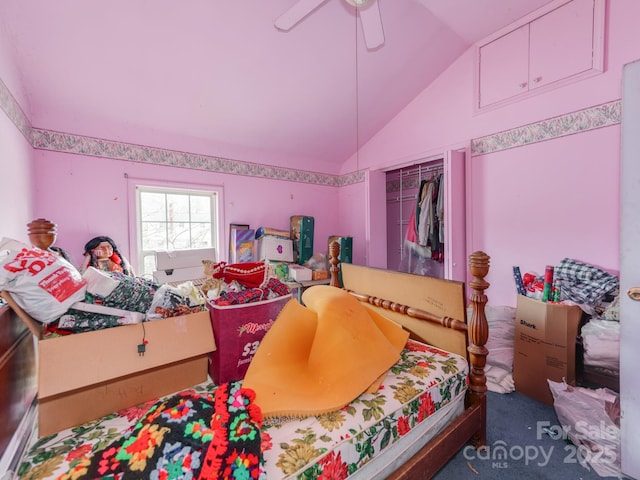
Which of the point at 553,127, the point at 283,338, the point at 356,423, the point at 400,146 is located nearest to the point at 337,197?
the point at 400,146

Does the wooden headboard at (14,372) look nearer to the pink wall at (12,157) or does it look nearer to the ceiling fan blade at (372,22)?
the pink wall at (12,157)

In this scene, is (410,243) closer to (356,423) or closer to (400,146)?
(400,146)

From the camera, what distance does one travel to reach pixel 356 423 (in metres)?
0.97

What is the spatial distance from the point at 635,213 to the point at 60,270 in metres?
2.35

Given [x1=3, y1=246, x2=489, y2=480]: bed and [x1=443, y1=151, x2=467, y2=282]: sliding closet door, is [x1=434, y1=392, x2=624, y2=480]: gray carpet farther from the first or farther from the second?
[x1=443, y1=151, x2=467, y2=282]: sliding closet door

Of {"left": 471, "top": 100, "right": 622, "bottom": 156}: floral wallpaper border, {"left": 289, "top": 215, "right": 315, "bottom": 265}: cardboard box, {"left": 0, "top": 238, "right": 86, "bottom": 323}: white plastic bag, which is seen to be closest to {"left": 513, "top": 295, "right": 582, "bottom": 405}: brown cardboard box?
{"left": 471, "top": 100, "right": 622, "bottom": 156}: floral wallpaper border

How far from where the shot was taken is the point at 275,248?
129 inches

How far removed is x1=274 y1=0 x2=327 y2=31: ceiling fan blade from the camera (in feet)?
4.95

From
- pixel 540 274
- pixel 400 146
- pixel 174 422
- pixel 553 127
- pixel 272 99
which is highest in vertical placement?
pixel 272 99

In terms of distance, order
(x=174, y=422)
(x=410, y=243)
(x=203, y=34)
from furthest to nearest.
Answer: (x=410, y=243), (x=203, y=34), (x=174, y=422)

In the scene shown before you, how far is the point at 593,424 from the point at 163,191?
142 inches

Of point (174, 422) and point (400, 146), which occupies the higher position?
point (400, 146)

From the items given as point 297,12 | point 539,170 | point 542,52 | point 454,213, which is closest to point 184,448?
point 297,12

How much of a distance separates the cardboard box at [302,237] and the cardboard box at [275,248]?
11 cm
